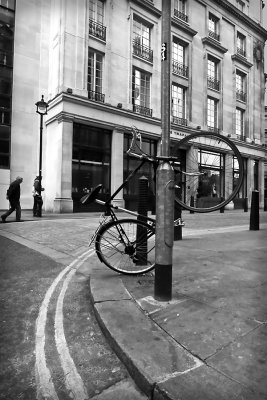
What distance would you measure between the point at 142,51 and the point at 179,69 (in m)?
3.83

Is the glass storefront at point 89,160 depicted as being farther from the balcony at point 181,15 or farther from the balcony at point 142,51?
the balcony at point 181,15

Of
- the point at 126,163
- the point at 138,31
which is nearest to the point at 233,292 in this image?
the point at 126,163

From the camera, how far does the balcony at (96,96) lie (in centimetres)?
1731

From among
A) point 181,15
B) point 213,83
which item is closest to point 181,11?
point 181,15

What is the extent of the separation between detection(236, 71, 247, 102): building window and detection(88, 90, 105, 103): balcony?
1578 cm

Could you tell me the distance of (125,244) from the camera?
3.89 metres

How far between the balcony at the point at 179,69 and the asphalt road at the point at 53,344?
2152 centimetres

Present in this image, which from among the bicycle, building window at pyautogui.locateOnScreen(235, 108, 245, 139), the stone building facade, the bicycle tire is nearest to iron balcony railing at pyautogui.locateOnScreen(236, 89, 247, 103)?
building window at pyautogui.locateOnScreen(235, 108, 245, 139)

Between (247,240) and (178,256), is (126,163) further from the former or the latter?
(178,256)

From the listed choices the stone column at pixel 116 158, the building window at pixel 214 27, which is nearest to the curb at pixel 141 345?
the stone column at pixel 116 158

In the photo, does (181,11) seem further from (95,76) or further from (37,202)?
(37,202)

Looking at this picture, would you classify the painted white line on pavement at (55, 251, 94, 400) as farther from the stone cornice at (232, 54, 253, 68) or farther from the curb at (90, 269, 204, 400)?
the stone cornice at (232, 54, 253, 68)

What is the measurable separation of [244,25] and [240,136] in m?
10.3

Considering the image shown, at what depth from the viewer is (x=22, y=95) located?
56.5 feet
